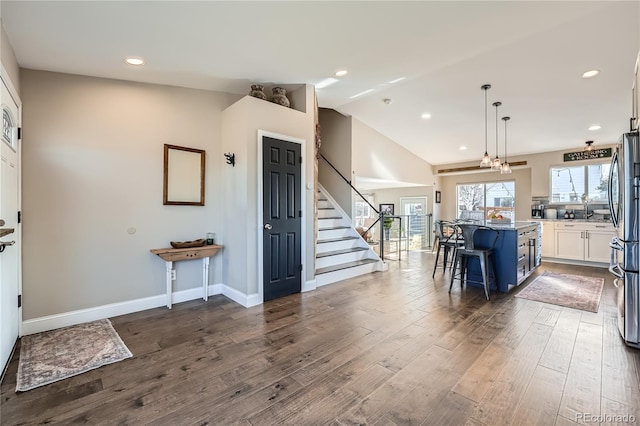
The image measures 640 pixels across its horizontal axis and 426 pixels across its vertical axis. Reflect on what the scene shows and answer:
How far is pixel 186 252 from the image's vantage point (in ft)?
11.5

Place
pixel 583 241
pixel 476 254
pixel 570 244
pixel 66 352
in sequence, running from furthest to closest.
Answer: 1. pixel 570 244
2. pixel 583 241
3. pixel 476 254
4. pixel 66 352

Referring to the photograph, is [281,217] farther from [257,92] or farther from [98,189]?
[98,189]

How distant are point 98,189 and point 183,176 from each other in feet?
2.95

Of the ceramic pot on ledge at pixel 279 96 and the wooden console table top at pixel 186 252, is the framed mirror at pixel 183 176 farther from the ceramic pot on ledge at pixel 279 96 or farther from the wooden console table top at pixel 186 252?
the ceramic pot on ledge at pixel 279 96

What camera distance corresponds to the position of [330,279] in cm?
466

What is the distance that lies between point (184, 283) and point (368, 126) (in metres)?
5.06

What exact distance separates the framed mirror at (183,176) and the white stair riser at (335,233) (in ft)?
7.69

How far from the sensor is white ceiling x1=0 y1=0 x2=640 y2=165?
229 cm

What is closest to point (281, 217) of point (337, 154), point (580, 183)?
point (337, 154)

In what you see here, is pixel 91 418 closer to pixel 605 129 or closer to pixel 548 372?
pixel 548 372

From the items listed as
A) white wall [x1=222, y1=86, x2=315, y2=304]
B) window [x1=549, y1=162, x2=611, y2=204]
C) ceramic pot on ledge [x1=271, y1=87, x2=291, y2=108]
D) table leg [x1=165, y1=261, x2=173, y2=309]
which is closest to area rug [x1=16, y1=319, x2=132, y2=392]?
table leg [x1=165, y1=261, x2=173, y2=309]

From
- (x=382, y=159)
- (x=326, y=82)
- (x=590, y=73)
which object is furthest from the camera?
(x=382, y=159)

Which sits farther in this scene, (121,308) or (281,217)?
(281,217)

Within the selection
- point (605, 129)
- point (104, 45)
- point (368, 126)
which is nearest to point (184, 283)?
point (104, 45)
